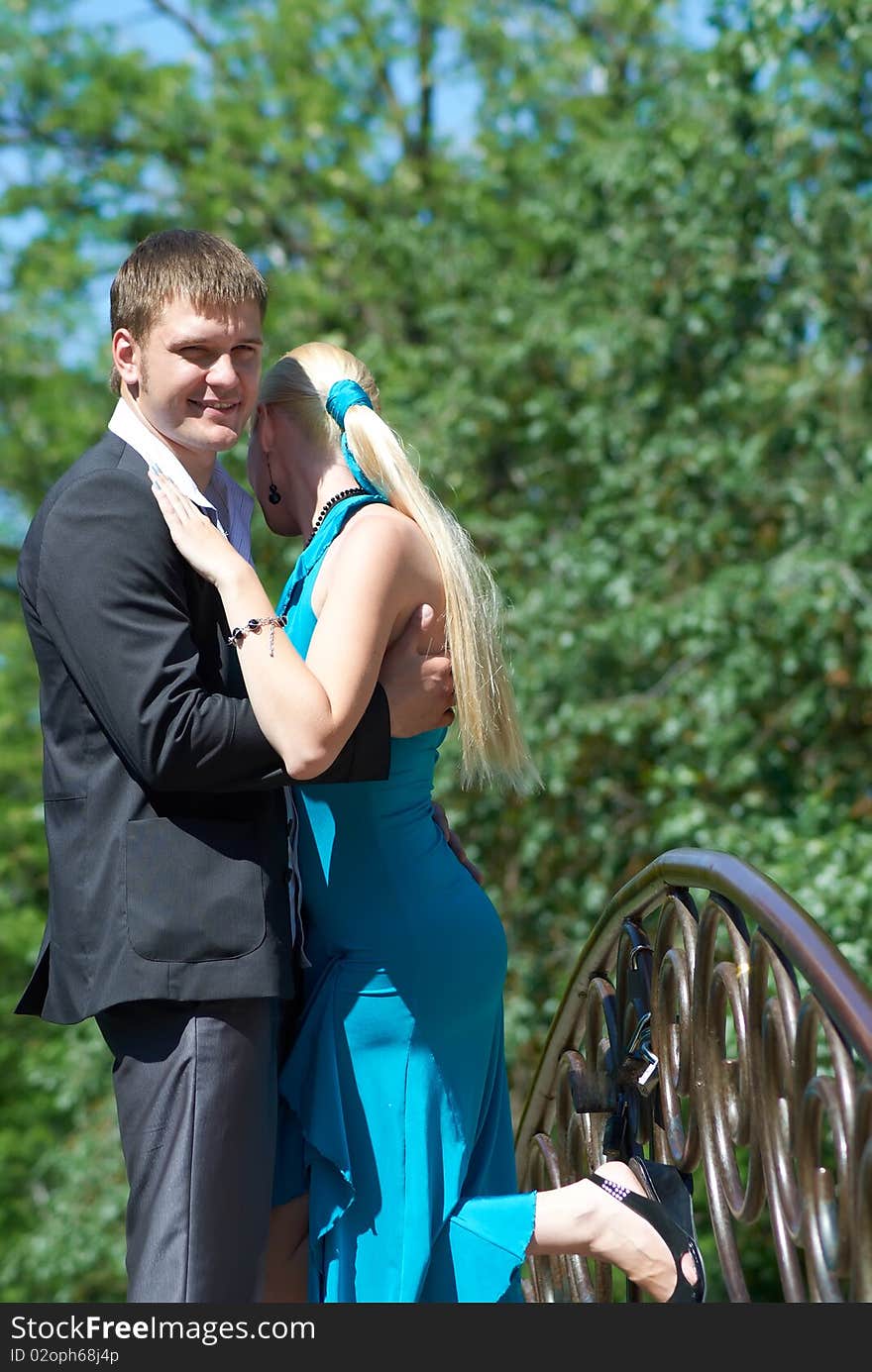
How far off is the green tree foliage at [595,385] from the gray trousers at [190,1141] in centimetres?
384

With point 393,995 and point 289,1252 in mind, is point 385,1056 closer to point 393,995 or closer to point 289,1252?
point 393,995

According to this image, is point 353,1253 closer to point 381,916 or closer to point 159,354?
point 381,916

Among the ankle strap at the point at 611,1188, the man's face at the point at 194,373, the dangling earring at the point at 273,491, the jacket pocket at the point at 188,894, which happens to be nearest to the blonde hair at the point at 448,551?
the dangling earring at the point at 273,491

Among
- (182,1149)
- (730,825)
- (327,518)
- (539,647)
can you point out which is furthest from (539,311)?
(182,1149)

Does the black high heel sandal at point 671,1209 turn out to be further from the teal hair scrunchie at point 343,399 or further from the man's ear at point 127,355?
the man's ear at point 127,355

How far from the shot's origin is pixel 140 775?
2.00 m

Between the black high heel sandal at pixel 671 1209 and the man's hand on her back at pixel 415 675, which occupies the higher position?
the man's hand on her back at pixel 415 675

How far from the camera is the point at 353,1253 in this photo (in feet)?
7.49

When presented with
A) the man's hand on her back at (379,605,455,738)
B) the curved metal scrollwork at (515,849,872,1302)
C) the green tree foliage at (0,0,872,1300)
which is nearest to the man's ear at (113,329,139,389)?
the man's hand on her back at (379,605,455,738)

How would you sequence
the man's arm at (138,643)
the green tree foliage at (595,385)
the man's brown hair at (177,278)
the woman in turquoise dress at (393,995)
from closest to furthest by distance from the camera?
the man's arm at (138,643)
the man's brown hair at (177,278)
the woman in turquoise dress at (393,995)
the green tree foliage at (595,385)

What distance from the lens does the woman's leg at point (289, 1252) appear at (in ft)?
7.64

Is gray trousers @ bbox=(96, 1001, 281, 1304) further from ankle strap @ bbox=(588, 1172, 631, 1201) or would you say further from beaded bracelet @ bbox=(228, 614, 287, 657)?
ankle strap @ bbox=(588, 1172, 631, 1201)

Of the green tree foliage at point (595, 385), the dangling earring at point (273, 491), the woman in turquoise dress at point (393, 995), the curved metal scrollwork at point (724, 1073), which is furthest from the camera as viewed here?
the green tree foliage at point (595, 385)

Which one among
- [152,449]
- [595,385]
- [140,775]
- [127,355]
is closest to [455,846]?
[140,775]
